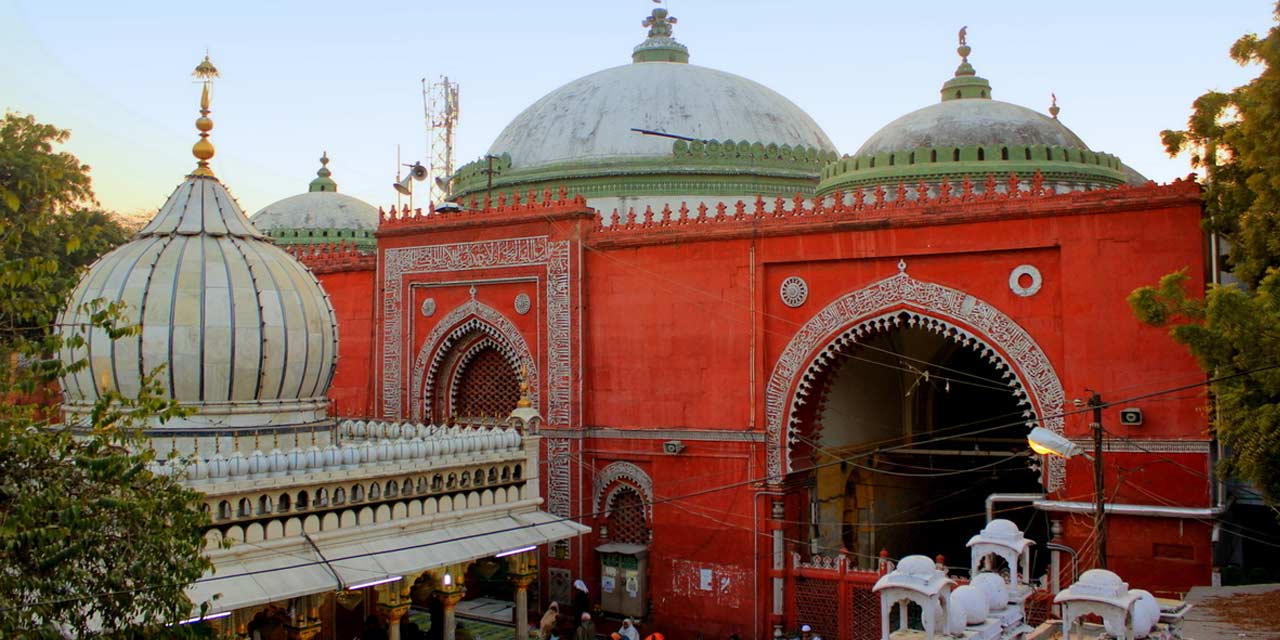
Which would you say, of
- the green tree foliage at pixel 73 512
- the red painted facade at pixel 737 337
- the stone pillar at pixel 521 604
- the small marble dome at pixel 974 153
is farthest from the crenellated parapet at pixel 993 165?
the green tree foliage at pixel 73 512

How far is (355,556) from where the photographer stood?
8.60 m

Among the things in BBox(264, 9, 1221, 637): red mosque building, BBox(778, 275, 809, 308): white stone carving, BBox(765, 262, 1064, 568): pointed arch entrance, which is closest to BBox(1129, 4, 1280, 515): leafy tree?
BBox(264, 9, 1221, 637): red mosque building

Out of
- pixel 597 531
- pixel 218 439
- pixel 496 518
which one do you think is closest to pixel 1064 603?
pixel 496 518

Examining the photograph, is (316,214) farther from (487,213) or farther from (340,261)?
(487,213)

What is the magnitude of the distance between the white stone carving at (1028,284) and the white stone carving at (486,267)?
509 centimetres

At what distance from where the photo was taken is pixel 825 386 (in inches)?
480

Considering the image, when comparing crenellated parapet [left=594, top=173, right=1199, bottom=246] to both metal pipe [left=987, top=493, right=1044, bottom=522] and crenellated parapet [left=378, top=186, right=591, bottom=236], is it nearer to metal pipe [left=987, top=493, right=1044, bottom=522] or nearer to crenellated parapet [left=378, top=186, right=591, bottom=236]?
crenellated parapet [left=378, top=186, right=591, bottom=236]

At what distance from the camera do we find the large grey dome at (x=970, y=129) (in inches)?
504

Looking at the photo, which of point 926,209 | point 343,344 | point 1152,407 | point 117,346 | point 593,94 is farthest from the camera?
point 593,94

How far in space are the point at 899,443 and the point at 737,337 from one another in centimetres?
381

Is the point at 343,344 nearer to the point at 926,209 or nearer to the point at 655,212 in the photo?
the point at 655,212

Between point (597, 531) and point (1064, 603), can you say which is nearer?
point (1064, 603)

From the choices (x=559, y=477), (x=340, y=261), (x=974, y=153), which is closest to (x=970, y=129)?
(x=974, y=153)

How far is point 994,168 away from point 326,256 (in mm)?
9358
